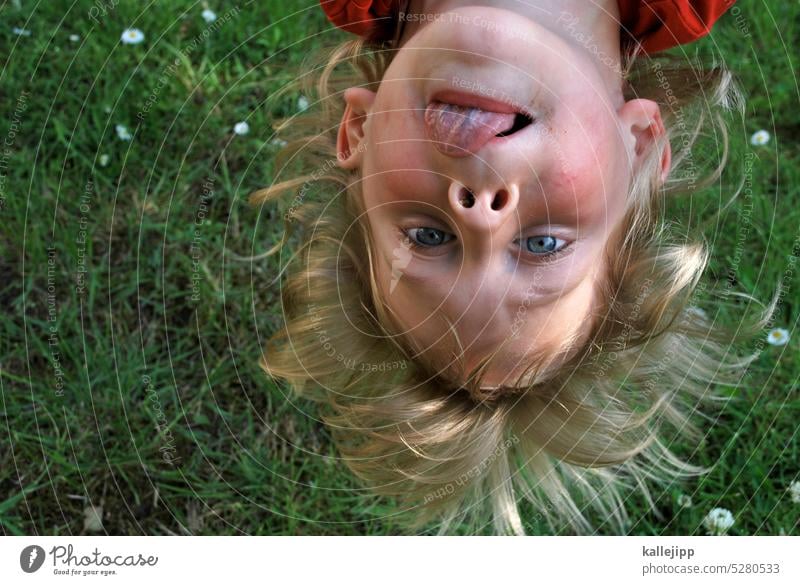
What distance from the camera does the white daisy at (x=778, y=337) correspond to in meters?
1.03

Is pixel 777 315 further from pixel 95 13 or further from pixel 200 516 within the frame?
pixel 95 13

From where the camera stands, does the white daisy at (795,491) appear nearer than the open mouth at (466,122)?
No

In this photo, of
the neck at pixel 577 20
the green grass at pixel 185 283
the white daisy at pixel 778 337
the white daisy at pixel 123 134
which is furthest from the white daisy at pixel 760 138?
the white daisy at pixel 123 134

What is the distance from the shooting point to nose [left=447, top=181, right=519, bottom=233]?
71cm

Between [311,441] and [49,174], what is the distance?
457mm

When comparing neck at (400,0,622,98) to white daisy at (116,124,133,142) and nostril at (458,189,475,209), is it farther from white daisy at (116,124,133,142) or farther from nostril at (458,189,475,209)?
white daisy at (116,124,133,142)

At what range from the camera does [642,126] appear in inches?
Result: 31.4

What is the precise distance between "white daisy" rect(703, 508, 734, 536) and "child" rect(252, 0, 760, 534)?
0.20 ft

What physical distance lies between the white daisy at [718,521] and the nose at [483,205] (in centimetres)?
46

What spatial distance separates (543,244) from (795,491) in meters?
0.46

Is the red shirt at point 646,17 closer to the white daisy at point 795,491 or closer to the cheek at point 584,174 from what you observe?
the cheek at point 584,174

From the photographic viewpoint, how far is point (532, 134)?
0.73 m
